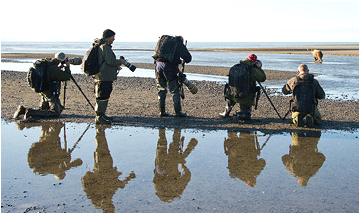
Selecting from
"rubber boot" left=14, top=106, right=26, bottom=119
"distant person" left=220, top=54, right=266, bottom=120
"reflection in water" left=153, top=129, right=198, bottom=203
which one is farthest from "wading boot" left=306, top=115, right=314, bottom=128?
"rubber boot" left=14, top=106, right=26, bottom=119

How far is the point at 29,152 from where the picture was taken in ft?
21.0

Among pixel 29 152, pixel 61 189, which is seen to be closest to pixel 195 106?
pixel 29 152

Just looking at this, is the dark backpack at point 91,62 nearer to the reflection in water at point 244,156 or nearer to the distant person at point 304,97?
the reflection in water at point 244,156

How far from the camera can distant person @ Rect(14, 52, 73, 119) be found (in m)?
8.77

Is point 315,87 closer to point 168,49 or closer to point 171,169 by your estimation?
point 168,49

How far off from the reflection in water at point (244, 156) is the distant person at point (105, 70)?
2901 millimetres

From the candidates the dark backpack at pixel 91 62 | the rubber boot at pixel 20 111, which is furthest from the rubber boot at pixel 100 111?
the rubber boot at pixel 20 111

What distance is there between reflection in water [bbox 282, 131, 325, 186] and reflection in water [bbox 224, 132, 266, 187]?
471 millimetres

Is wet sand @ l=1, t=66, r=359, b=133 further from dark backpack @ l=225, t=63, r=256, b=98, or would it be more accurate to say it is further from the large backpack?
the large backpack

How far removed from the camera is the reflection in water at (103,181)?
14.4 feet

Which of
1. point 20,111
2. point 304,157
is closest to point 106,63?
point 20,111

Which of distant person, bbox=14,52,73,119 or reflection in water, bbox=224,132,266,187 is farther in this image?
distant person, bbox=14,52,73,119

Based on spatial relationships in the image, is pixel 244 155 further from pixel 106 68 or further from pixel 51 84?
pixel 51 84

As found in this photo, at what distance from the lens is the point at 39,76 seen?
8.71 metres
